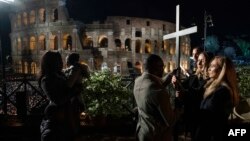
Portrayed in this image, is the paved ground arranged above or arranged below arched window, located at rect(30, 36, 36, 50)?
below

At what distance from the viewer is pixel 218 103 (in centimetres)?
336

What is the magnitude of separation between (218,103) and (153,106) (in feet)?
2.63

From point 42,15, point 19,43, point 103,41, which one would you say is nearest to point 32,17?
point 42,15

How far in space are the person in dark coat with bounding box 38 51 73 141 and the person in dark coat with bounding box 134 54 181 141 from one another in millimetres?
1155

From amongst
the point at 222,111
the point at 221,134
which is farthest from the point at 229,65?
the point at 221,134

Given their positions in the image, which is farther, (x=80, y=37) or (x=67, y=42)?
(x=67, y=42)

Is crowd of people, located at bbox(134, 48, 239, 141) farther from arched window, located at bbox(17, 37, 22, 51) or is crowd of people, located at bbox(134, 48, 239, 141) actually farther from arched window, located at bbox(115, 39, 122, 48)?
arched window, located at bbox(17, 37, 22, 51)

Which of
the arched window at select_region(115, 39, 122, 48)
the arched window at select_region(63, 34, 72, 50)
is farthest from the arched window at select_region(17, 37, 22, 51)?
the arched window at select_region(115, 39, 122, 48)

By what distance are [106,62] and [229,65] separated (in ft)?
114

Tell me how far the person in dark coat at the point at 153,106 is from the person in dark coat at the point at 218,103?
0.41 metres

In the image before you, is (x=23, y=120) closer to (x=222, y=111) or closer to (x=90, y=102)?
(x=90, y=102)

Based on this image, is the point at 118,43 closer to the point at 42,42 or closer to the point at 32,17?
the point at 42,42

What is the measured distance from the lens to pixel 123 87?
775 centimetres

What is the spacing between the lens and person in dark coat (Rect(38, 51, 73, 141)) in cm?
395
